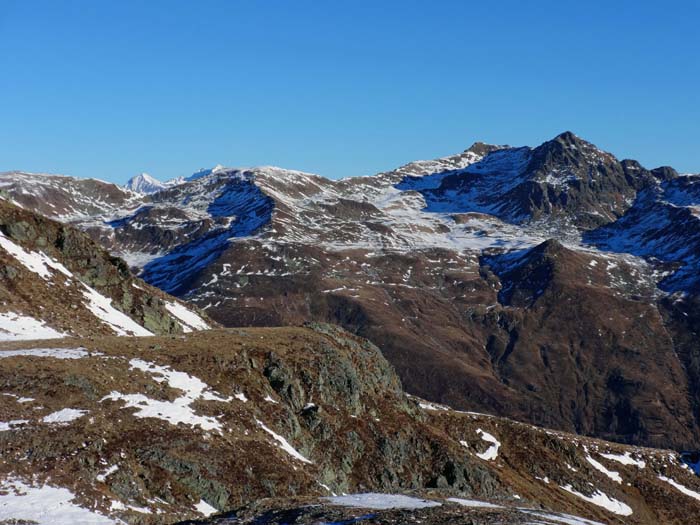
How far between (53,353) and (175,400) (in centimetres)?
1080

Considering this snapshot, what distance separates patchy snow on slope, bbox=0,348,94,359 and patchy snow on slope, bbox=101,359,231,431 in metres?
4.09

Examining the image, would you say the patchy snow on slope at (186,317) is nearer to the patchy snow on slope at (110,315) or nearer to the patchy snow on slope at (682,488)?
the patchy snow on slope at (110,315)

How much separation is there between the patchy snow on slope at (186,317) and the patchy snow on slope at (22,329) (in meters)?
34.6

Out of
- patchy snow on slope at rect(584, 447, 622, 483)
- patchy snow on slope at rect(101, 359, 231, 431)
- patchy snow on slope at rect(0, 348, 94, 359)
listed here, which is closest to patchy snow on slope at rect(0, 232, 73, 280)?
patchy snow on slope at rect(0, 348, 94, 359)

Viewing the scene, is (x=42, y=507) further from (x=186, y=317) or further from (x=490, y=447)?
(x=186, y=317)

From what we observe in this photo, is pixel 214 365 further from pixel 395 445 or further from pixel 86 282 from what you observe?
pixel 86 282

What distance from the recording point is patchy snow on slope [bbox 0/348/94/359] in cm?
5958

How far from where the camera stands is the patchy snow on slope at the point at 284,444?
63.8 meters

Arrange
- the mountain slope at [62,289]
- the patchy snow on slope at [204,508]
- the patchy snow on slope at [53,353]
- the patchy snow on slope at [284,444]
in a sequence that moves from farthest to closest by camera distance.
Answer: the mountain slope at [62,289] → the patchy snow on slope at [284,444] → the patchy snow on slope at [53,353] → the patchy snow on slope at [204,508]

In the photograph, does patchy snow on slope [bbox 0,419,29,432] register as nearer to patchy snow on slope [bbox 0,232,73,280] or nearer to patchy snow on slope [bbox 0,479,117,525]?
patchy snow on slope [bbox 0,479,117,525]

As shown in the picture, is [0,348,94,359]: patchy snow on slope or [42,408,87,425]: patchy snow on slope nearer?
[42,408,87,425]: patchy snow on slope

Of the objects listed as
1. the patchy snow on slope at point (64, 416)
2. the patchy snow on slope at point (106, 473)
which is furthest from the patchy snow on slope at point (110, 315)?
the patchy snow on slope at point (106, 473)

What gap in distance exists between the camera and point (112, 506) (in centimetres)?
4300

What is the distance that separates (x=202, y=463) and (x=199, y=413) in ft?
23.4
